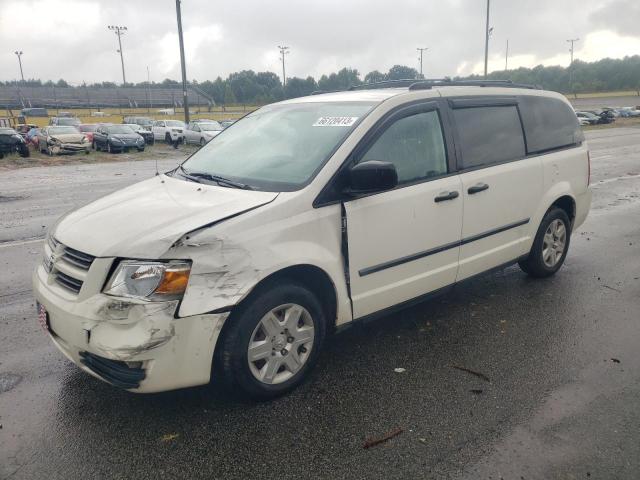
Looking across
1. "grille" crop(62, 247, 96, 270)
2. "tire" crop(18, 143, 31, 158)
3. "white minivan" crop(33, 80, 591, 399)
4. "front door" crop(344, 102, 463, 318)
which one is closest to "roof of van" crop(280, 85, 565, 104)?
"white minivan" crop(33, 80, 591, 399)

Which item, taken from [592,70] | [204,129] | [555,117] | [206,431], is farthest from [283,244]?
[592,70]

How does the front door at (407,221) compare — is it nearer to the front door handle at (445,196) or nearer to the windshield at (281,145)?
the front door handle at (445,196)

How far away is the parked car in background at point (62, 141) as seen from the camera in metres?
23.1

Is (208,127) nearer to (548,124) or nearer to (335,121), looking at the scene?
(548,124)

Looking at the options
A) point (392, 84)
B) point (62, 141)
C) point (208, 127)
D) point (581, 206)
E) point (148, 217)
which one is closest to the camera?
point (148, 217)

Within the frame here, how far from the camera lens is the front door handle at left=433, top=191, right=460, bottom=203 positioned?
4.00 m

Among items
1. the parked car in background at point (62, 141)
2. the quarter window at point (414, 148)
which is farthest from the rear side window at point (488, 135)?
the parked car in background at point (62, 141)

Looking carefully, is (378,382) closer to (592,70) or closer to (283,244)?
(283,244)

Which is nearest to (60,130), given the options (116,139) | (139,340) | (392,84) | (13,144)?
(116,139)

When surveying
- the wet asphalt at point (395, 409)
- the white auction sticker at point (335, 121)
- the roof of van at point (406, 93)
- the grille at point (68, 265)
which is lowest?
the wet asphalt at point (395, 409)

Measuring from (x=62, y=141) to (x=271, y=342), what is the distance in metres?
23.0

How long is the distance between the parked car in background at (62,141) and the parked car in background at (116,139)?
3.13 feet

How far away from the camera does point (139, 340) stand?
2.80 meters

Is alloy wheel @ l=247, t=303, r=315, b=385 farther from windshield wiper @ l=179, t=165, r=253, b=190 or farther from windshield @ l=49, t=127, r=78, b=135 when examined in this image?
windshield @ l=49, t=127, r=78, b=135
